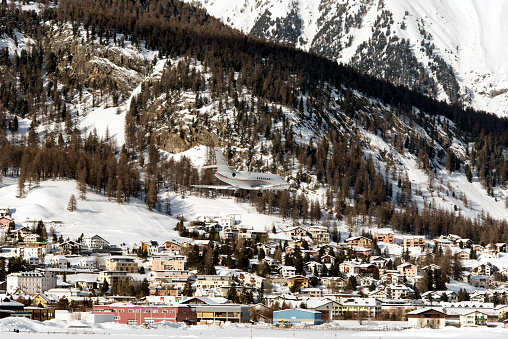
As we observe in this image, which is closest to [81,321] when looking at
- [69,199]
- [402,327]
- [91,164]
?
[402,327]

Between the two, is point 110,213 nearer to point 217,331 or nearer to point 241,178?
point 241,178

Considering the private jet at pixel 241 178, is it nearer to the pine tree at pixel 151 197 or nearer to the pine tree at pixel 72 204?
the pine tree at pixel 72 204

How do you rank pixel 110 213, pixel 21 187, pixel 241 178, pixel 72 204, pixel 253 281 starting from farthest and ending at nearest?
1. pixel 21 187
2. pixel 110 213
3. pixel 72 204
4. pixel 253 281
5. pixel 241 178

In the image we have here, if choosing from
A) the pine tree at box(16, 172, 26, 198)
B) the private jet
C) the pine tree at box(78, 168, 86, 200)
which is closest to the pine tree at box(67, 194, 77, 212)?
the pine tree at box(78, 168, 86, 200)

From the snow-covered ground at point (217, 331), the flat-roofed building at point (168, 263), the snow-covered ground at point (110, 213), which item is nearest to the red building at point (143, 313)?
the snow-covered ground at point (217, 331)

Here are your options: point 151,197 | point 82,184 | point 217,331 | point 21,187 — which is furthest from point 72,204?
point 217,331

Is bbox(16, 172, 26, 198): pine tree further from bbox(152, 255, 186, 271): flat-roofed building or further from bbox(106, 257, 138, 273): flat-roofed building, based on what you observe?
bbox(152, 255, 186, 271): flat-roofed building
